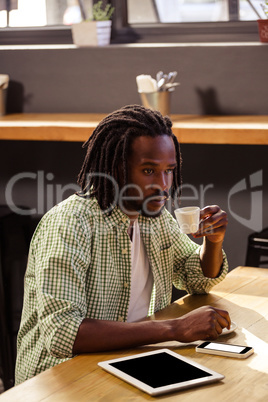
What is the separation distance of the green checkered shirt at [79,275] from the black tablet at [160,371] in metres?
0.18

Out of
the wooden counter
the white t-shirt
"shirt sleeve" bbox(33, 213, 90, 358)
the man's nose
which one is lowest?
the white t-shirt

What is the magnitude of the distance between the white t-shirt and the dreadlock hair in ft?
0.60

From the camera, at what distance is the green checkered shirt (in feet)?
5.60

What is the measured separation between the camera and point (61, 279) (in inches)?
68.2

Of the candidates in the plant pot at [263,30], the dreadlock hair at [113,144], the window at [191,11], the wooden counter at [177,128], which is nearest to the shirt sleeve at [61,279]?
the dreadlock hair at [113,144]

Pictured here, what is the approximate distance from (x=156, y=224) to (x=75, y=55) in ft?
5.47

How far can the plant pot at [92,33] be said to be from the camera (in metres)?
3.55

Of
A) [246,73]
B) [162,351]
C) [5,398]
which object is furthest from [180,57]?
[5,398]

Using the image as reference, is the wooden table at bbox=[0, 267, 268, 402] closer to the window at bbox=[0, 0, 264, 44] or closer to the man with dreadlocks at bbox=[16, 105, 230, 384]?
the man with dreadlocks at bbox=[16, 105, 230, 384]

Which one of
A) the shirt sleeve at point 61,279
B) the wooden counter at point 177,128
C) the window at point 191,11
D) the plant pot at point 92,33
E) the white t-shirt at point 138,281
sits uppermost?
the window at point 191,11

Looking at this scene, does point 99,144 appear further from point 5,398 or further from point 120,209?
point 5,398

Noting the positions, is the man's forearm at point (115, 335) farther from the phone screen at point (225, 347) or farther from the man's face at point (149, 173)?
the man's face at point (149, 173)

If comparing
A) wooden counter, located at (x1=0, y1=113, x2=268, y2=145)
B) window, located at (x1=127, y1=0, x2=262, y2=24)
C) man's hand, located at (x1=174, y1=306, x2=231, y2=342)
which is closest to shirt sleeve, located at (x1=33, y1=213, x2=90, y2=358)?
man's hand, located at (x1=174, y1=306, x2=231, y2=342)

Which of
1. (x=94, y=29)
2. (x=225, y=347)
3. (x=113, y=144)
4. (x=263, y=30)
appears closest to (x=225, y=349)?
(x=225, y=347)
